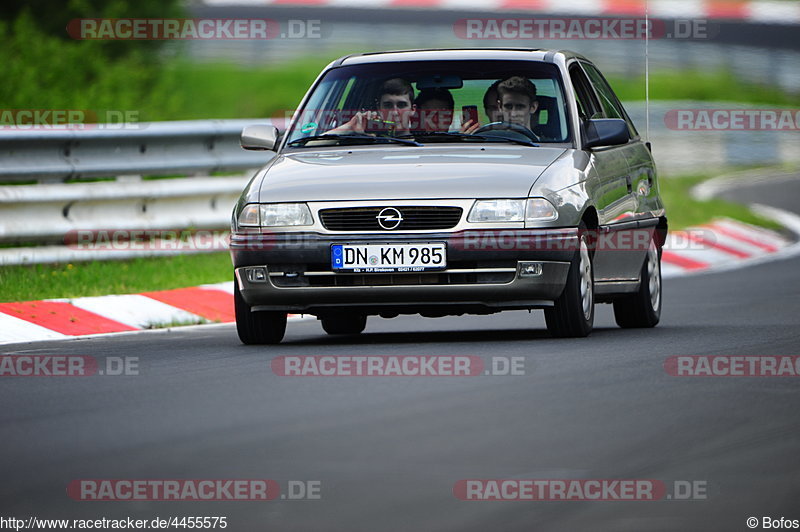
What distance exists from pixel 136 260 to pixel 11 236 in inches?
56.8

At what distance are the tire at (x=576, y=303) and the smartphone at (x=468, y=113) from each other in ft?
3.75

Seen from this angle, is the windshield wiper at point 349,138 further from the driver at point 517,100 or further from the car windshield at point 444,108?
the driver at point 517,100

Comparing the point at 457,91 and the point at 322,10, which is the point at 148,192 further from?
the point at 322,10

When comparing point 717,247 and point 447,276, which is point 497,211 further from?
A: point 717,247

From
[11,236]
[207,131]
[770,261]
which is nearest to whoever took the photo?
[11,236]

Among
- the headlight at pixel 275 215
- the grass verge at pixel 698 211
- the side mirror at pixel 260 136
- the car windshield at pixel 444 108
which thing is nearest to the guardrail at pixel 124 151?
the side mirror at pixel 260 136

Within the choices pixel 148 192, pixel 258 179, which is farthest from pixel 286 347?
pixel 148 192

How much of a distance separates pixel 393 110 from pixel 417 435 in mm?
4597

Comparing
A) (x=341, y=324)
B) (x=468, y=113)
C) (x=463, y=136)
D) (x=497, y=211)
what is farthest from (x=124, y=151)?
(x=497, y=211)

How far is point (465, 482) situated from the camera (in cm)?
581

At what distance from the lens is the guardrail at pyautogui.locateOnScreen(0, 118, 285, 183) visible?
1384 cm

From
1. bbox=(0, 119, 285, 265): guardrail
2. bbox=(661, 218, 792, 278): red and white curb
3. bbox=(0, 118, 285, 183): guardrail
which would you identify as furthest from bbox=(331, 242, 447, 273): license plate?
bbox=(661, 218, 792, 278): red and white curb

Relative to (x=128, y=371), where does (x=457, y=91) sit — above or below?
above

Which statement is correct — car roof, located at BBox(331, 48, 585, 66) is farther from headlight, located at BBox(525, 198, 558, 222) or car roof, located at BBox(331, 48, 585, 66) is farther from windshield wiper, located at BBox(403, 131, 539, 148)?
headlight, located at BBox(525, 198, 558, 222)
